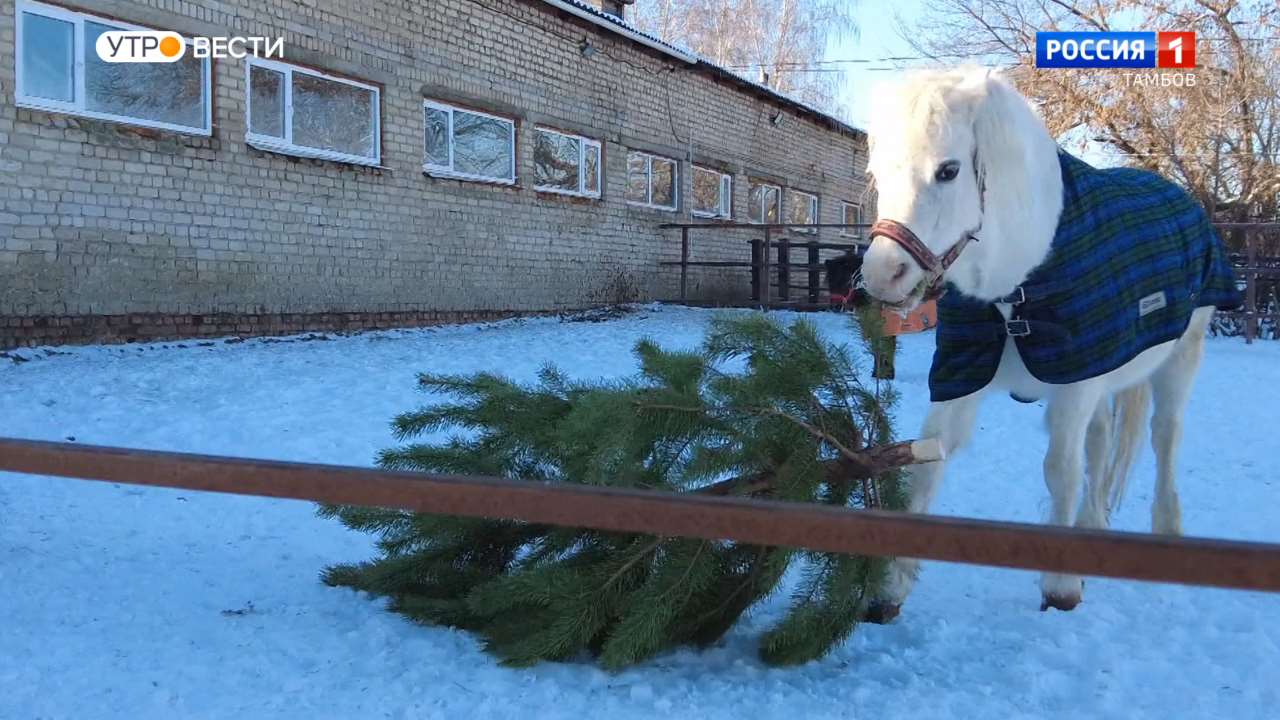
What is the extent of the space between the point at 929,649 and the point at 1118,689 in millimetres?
467

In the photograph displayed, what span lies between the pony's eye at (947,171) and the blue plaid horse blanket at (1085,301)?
1.67 ft

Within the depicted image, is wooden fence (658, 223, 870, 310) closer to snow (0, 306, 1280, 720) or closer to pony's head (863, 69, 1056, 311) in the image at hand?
snow (0, 306, 1280, 720)

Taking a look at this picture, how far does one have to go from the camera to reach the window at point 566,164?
513 inches

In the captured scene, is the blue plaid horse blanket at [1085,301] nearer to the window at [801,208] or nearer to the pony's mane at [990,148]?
the pony's mane at [990,148]

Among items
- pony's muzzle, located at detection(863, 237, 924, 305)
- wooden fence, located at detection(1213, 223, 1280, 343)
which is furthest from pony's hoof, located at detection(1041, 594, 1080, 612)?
wooden fence, located at detection(1213, 223, 1280, 343)

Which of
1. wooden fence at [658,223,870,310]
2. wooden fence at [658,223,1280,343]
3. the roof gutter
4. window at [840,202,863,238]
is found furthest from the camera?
window at [840,202,863,238]

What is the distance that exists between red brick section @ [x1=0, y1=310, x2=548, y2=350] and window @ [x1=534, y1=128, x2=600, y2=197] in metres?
3.00

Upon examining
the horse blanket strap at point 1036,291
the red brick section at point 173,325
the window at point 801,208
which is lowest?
the red brick section at point 173,325

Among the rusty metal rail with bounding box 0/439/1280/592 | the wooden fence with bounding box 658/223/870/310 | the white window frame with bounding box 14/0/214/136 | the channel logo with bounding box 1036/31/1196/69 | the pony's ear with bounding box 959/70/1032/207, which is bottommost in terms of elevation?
the rusty metal rail with bounding box 0/439/1280/592

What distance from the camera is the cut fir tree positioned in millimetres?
2471

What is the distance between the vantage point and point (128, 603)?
2863 millimetres

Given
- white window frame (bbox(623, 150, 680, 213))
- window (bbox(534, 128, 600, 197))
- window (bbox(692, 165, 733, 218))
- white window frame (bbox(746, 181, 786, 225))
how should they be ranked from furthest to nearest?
1. white window frame (bbox(746, 181, 786, 225))
2. window (bbox(692, 165, 733, 218))
3. white window frame (bbox(623, 150, 680, 213))
4. window (bbox(534, 128, 600, 197))

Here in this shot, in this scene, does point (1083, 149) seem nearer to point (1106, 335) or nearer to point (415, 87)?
point (415, 87)

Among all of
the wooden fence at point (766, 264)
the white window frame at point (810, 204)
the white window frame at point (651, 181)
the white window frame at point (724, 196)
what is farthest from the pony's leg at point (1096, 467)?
the white window frame at point (810, 204)
